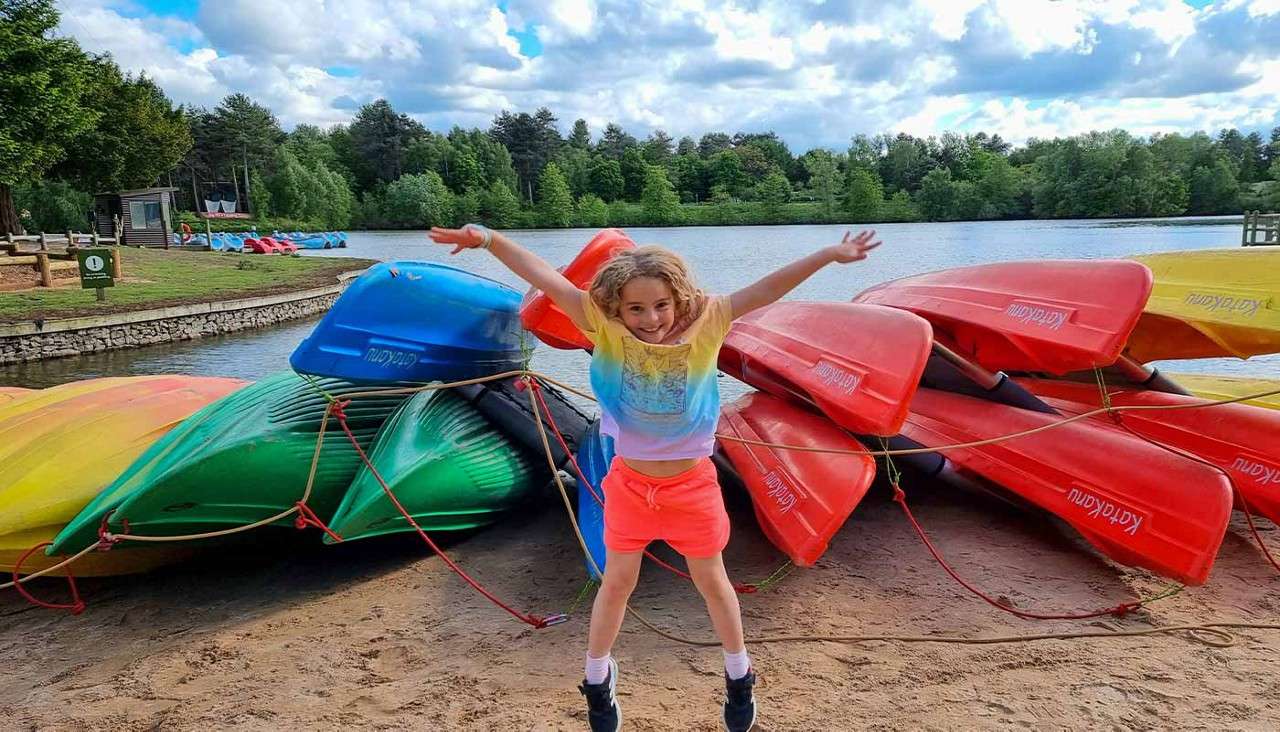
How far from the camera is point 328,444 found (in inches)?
169

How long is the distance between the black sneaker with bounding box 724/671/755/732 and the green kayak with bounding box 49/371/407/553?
250cm

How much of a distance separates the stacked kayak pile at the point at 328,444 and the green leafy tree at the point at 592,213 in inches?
2606

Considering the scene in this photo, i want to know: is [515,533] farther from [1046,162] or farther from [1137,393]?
[1046,162]

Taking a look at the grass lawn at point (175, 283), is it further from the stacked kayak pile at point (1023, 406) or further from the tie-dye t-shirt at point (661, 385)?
the tie-dye t-shirt at point (661, 385)

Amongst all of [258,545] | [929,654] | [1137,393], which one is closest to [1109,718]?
[929,654]

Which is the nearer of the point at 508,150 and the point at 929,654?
the point at 929,654

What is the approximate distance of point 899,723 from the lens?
2695mm

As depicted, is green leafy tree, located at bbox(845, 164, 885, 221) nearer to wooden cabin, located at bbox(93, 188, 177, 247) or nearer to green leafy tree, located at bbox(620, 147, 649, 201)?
green leafy tree, located at bbox(620, 147, 649, 201)

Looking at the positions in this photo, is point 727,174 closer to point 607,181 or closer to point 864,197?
point 607,181

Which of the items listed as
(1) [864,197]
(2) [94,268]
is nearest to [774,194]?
(1) [864,197]

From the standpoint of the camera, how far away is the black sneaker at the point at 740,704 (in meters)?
2.51

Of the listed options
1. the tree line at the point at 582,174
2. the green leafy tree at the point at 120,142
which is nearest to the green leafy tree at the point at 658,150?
the tree line at the point at 582,174

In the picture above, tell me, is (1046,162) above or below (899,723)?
above

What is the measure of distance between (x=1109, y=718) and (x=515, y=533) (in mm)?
2984
